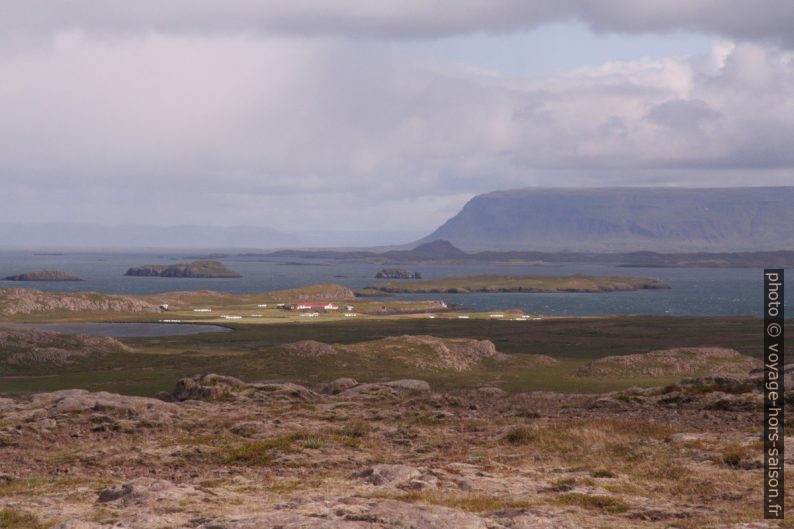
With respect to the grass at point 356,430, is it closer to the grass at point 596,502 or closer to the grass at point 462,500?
the grass at point 462,500

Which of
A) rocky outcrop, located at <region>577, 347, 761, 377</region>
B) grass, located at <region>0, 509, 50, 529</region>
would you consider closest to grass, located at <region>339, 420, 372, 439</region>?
grass, located at <region>0, 509, 50, 529</region>

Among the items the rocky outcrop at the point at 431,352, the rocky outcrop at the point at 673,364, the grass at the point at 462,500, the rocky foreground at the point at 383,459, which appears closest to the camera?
the rocky foreground at the point at 383,459

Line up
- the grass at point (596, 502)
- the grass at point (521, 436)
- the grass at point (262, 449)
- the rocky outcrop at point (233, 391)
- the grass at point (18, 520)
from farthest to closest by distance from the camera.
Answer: the rocky outcrop at point (233, 391), the grass at point (521, 436), the grass at point (262, 449), the grass at point (596, 502), the grass at point (18, 520)

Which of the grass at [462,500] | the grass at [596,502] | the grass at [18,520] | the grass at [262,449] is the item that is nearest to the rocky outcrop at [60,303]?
the grass at [262,449]

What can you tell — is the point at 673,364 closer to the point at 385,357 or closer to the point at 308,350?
the point at 385,357

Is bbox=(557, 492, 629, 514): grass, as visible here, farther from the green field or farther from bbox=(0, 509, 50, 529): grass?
the green field

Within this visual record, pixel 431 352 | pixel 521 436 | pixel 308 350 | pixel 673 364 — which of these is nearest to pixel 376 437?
pixel 521 436

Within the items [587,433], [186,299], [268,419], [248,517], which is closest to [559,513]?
[248,517]
